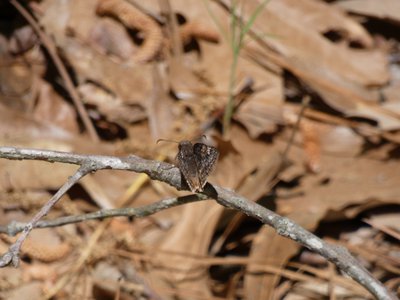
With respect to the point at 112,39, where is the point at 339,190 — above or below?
below

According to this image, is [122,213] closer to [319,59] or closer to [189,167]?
[189,167]

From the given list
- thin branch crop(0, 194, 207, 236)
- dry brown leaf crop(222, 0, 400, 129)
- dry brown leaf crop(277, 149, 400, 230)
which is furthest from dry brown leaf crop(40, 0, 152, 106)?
thin branch crop(0, 194, 207, 236)

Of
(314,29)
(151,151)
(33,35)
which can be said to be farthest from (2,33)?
(314,29)

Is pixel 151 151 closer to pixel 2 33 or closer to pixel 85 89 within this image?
pixel 85 89

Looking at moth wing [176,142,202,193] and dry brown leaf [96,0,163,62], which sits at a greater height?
moth wing [176,142,202,193]

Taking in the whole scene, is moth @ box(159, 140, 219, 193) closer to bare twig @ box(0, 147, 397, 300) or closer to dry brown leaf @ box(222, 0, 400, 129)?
bare twig @ box(0, 147, 397, 300)

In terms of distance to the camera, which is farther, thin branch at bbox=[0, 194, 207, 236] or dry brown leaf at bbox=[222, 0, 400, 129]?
dry brown leaf at bbox=[222, 0, 400, 129]

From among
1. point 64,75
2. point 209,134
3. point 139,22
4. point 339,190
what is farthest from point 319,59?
point 64,75
